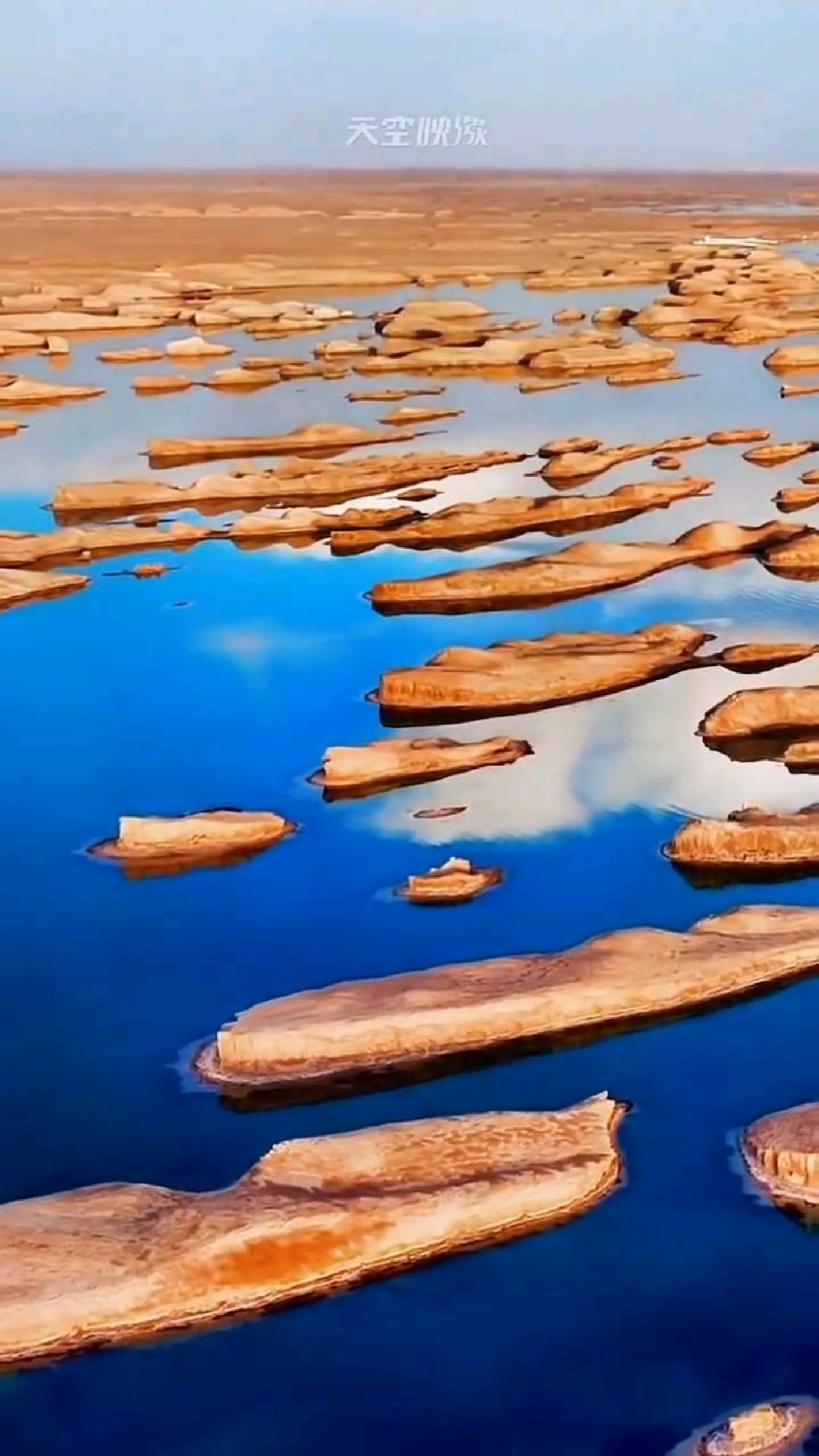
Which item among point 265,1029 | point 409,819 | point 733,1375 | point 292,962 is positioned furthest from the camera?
point 409,819

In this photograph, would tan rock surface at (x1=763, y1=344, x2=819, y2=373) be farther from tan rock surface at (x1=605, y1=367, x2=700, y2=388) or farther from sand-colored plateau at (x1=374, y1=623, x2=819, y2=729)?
sand-colored plateau at (x1=374, y1=623, x2=819, y2=729)

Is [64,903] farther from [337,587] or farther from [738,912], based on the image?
[337,587]

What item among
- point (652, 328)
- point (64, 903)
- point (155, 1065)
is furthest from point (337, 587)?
point (652, 328)

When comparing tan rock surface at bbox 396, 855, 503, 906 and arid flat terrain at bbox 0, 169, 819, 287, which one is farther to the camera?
arid flat terrain at bbox 0, 169, 819, 287

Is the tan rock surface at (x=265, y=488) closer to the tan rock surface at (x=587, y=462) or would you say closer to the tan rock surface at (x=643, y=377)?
the tan rock surface at (x=587, y=462)

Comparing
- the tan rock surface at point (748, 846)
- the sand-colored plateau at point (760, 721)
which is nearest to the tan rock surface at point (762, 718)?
the sand-colored plateau at point (760, 721)

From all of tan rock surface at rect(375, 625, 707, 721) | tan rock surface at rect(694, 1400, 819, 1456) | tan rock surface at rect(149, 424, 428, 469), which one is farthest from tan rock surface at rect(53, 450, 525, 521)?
tan rock surface at rect(694, 1400, 819, 1456)
